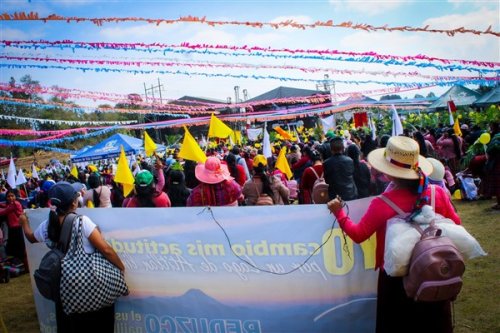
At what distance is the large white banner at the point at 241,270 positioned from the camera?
327 cm

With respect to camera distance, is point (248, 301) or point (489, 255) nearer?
point (248, 301)

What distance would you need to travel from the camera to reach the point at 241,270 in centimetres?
346

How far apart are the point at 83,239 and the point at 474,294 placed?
422 cm

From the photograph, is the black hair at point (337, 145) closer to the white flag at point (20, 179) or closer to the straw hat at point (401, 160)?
the straw hat at point (401, 160)

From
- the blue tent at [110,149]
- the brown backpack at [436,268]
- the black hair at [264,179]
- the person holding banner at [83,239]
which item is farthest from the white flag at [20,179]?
the brown backpack at [436,268]

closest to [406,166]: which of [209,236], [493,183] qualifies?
[209,236]

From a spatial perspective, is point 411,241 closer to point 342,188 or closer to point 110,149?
point 342,188

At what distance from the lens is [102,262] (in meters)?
3.18

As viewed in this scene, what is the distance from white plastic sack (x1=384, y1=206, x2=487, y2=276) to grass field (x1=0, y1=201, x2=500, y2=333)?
6.07 ft

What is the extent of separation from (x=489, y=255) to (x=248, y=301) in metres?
3.99

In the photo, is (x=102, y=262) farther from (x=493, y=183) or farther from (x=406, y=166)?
(x=493, y=183)

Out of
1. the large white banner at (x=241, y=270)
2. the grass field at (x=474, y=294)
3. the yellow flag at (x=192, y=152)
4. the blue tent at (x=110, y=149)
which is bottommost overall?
the grass field at (x=474, y=294)

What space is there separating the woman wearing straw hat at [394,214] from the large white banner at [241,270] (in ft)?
1.48

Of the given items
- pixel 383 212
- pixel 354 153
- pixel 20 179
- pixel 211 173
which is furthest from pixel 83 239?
pixel 20 179
